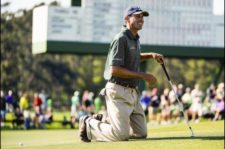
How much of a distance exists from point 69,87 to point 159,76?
1139 centimetres

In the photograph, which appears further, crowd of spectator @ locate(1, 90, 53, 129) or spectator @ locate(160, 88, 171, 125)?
crowd of spectator @ locate(1, 90, 53, 129)

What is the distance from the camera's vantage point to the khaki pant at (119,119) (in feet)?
31.1

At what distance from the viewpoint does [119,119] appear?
31.0ft

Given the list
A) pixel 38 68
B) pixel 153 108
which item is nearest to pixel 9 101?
pixel 153 108

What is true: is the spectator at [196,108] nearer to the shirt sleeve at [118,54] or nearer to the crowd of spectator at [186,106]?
the crowd of spectator at [186,106]

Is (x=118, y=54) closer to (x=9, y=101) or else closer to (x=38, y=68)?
(x=9, y=101)

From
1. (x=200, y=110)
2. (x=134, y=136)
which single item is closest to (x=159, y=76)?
(x=200, y=110)

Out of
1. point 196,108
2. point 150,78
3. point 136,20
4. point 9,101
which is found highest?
point 136,20

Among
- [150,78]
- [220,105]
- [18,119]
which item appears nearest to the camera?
[150,78]

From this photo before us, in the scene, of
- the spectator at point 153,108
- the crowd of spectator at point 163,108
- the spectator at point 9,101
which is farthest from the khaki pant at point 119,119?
the spectator at point 9,101

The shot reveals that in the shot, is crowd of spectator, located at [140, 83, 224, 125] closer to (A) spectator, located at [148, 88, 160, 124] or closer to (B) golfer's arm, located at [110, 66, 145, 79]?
(A) spectator, located at [148, 88, 160, 124]

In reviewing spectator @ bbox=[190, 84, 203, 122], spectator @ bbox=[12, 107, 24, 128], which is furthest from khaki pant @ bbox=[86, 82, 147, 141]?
spectator @ bbox=[12, 107, 24, 128]

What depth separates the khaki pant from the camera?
9469 millimetres

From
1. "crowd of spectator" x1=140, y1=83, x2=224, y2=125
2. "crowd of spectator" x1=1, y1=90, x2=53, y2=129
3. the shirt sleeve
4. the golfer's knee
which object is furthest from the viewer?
"crowd of spectator" x1=1, y1=90, x2=53, y2=129
